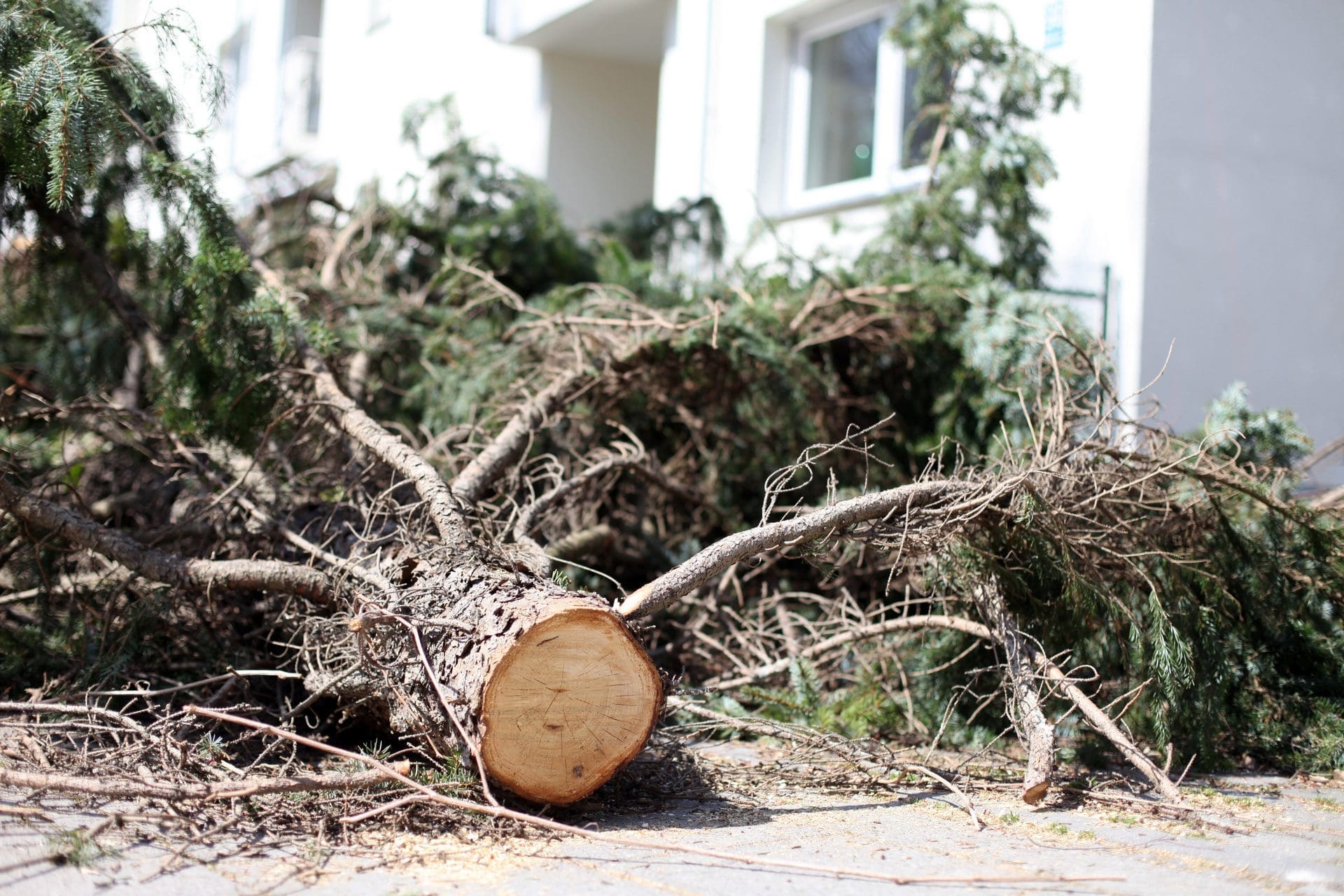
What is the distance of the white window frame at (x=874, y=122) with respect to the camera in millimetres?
7883

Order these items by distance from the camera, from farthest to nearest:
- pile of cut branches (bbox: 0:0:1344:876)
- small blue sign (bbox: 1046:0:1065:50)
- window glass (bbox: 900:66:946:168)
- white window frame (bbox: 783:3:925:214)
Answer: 1. white window frame (bbox: 783:3:925:214)
2. window glass (bbox: 900:66:946:168)
3. small blue sign (bbox: 1046:0:1065:50)
4. pile of cut branches (bbox: 0:0:1344:876)

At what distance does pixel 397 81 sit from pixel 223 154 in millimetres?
5522

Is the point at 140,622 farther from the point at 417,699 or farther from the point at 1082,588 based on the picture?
the point at 1082,588

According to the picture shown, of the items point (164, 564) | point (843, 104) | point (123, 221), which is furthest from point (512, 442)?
point (843, 104)

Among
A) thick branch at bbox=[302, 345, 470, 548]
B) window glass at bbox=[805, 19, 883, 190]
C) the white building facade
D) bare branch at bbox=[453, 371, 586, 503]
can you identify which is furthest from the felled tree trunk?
window glass at bbox=[805, 19, 883, 190]

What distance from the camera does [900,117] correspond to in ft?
25.9

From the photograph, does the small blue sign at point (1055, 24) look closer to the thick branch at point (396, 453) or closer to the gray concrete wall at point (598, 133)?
the thick branch at point (396, 453)

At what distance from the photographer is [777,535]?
12.6ft

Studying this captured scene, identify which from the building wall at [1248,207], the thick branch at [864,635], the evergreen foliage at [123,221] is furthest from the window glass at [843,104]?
the evergreen foliage at [123,221]

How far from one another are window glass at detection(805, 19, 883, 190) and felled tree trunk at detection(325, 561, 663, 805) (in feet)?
18.9

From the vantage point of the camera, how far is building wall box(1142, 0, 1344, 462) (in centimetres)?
621

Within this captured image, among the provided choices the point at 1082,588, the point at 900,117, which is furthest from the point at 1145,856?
the point at 900,117

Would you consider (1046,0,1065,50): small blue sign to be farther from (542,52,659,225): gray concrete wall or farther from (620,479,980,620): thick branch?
(542,52,659,225): gray concrete wall

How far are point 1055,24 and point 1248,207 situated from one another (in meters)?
1.54
